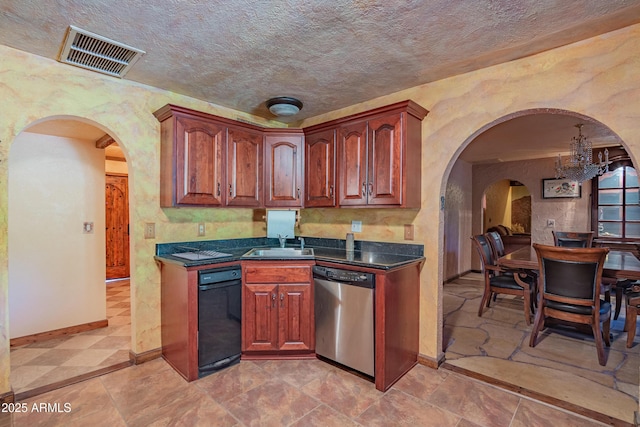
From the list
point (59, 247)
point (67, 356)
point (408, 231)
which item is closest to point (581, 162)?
point (408, 231)

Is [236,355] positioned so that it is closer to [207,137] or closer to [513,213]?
[207,137]

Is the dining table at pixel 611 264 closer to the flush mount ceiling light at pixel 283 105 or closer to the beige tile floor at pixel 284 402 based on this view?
the beige tile floor at pixel 284 402

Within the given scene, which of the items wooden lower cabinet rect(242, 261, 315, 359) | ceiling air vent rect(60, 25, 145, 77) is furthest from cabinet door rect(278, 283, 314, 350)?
ceiling air vent rect(60, 25, 145, 77)

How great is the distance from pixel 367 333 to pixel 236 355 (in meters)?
1.14

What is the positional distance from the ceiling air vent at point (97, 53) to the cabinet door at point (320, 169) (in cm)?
156

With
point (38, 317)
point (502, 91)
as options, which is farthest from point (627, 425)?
point (38, 317)

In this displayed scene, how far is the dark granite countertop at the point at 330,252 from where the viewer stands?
95.2 inches

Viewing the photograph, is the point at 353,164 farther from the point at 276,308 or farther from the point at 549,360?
the point at 549,360

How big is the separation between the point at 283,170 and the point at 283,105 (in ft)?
2.05

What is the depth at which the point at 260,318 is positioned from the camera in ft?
8.73

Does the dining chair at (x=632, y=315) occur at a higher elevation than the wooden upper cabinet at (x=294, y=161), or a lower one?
lower

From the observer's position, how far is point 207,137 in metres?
2.73

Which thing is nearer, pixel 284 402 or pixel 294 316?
pixel 284 402

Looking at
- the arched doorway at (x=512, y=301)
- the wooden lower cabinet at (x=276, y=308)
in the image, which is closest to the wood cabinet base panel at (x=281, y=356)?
the wooden lower cabinet at (x=276, y=308)
